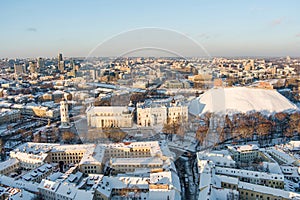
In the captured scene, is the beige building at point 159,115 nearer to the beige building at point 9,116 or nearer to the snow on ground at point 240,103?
the snow on ground at point 240,103

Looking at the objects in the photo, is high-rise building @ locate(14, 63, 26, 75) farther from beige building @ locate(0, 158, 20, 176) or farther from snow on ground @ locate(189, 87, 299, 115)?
beige building @ locate(0, 158, 20, 176)

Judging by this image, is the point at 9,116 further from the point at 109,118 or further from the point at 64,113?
the point at 109,118

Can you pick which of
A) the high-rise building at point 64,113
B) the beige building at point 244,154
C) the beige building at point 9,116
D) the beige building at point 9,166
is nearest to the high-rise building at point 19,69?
the beige building at point 9,116

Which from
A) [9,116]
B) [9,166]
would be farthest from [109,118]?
[9,116]

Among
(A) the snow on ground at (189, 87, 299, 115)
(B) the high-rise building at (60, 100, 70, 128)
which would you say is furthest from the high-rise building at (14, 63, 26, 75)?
(A) the snow on ground at (189, 87, 299, 115)

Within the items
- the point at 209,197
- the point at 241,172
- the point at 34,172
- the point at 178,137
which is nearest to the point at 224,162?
the point at 241,172

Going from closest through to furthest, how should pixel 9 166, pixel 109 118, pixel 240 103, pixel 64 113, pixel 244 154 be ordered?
pixel 9 166
pixel 244 154
pixel 109 118
pixel 64 113
pixel 240 103
